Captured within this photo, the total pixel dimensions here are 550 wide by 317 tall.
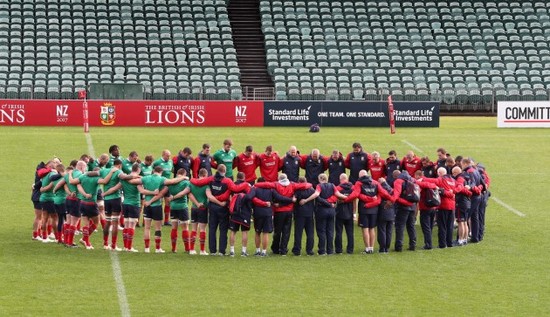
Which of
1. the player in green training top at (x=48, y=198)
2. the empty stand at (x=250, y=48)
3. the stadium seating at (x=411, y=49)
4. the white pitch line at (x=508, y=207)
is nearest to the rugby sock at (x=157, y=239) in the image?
the player in green training top at (x=48, y=198)

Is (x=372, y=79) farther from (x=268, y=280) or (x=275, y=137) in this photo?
(x=268, y=280)

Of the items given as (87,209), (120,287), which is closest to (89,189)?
(87,209)

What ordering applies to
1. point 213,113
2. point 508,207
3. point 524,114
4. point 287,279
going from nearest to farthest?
point 287,279 < point 508,207 < point 213,113 < point 524,114

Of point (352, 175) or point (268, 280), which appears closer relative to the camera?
point (268, 280)

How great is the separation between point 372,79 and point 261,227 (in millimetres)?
30025

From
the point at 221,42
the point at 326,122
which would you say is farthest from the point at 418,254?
the point at 221,42

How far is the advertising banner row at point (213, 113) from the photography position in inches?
1684

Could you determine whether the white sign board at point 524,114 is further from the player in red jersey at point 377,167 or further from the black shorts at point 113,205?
the black shorts at point 113,205

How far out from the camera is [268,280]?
63.7 feet

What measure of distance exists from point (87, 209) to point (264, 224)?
3.56 metres

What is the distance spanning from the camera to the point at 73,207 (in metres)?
22.2

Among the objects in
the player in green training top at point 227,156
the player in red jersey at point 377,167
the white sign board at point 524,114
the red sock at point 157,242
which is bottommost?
the red sock at point 157,242

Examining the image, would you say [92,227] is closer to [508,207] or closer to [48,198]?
[48,198]

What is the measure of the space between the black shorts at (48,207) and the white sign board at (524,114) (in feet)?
86.5
